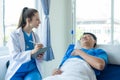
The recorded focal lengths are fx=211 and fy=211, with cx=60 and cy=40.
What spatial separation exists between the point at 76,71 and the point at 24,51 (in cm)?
65

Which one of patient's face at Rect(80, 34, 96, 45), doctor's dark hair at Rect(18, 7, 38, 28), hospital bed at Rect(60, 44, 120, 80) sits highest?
doctor's dark hair at Rect(18, 7, 38, 28)

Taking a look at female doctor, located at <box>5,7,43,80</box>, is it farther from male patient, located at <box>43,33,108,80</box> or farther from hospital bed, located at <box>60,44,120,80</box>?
hospital bed, located at <box>60,44,120,80</box>

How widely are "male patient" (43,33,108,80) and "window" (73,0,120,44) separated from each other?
1239 millimetres

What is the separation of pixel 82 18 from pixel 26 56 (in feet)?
5.76

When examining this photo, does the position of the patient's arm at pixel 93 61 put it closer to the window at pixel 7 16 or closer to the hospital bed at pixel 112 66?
the hospital bed at pixel 112 66

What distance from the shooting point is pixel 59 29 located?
3.56 m

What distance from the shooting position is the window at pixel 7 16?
109 inches

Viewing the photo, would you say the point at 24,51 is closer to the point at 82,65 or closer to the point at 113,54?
the point at 82,65

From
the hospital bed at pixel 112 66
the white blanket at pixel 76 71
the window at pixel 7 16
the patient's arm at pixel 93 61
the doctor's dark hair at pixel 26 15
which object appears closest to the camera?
the white blanket at pixel 76 71

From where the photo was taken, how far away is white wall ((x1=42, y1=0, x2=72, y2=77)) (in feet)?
11.1

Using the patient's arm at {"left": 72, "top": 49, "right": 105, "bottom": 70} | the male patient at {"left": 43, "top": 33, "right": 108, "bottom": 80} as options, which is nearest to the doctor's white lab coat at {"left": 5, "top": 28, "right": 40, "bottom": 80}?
the male patient at {"left": 43, "top": 33, "right": 108, "bottom": 80}

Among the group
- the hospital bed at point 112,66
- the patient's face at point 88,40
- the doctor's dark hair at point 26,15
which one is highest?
the doctor's dark hair at point 26,15

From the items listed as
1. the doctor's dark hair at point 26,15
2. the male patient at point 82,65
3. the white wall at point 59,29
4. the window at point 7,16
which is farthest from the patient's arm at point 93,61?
the white wall at point 59,29

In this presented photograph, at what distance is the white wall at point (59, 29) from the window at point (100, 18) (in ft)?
0.52
